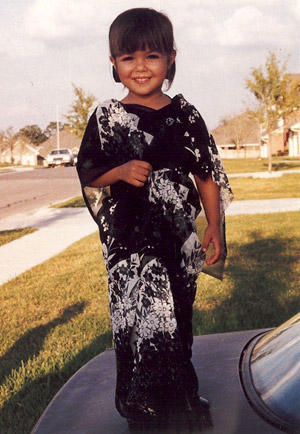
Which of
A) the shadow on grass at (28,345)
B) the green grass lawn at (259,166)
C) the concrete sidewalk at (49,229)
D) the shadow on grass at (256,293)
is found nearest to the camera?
the shadow on grass at (28,345)

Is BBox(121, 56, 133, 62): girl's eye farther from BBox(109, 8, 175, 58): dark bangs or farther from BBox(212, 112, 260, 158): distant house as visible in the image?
BBox(212, 112, 260, 158): distant house

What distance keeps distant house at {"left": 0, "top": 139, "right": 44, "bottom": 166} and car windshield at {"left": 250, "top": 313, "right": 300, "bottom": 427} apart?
77265mm

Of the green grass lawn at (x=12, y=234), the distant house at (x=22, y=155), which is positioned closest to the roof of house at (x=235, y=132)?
the distant house at (x=22, y=155)

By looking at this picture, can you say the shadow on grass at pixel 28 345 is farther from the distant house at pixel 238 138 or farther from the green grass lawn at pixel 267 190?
the distant house at pixel 238 138

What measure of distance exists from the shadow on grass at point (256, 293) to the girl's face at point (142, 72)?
2.55 meters

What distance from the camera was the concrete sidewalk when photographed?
27.3 ft

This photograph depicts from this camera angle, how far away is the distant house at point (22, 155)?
7806 centimetres

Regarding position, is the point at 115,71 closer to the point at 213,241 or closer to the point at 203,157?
the point at 203,157

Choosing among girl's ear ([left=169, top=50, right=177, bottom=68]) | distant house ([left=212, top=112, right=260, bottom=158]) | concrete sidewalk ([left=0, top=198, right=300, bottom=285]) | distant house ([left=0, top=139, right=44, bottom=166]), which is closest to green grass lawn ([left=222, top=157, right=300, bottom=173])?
concrete sidewalk ([left=0, top=198, right=300, bottom=285])

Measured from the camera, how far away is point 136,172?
1.96 metres

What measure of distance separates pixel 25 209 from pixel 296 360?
15.1m

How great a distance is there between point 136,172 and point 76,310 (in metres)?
3.67

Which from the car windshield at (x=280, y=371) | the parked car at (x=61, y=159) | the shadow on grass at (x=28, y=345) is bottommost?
the shadow on grass at (x=28, y=345)

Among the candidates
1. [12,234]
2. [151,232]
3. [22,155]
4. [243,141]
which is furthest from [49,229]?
[22,155]
